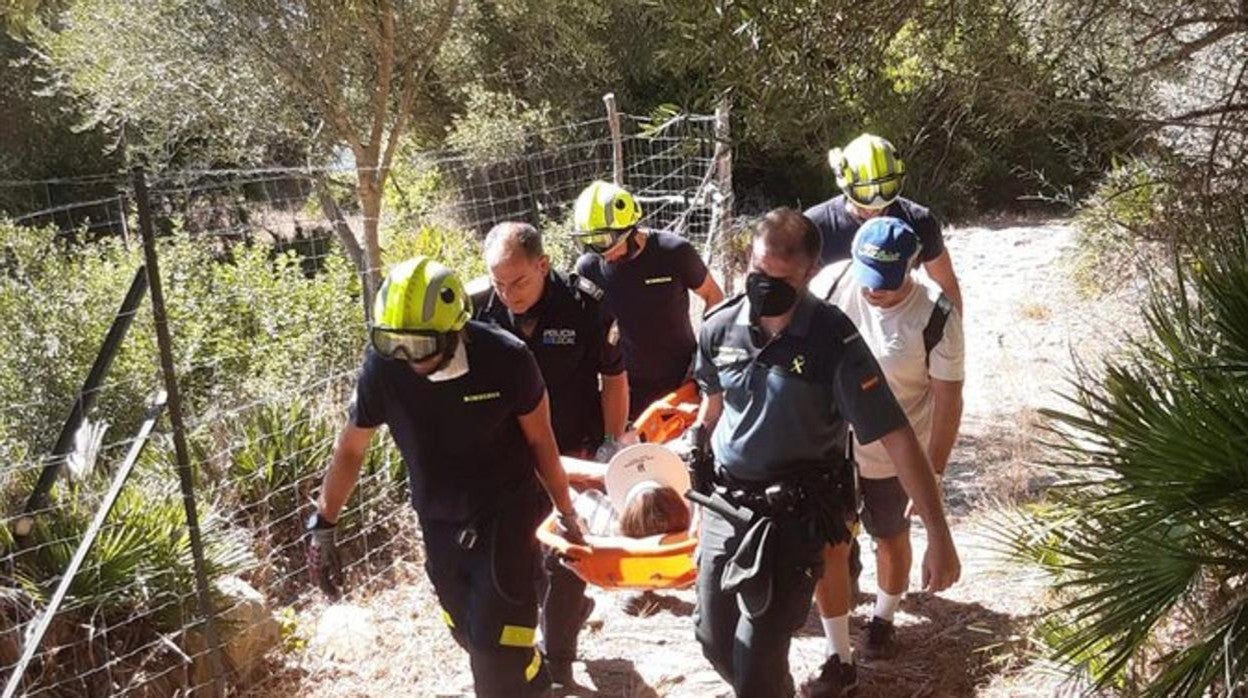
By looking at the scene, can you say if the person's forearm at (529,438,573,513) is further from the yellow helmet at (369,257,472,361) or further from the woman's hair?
the yellow helmet at (369,257,472,361)

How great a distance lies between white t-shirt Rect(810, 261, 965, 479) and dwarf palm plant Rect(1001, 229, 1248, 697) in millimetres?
704

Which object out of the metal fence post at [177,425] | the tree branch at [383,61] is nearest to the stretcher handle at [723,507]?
the metal fence post at [177,425]

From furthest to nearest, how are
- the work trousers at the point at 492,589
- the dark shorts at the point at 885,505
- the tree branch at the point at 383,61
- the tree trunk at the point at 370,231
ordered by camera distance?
the tree branch at the point at 383,61
the tree trunk at the point at 370,231
the dark shorts at the point at 885,505
the work trousers at the point at 492,589

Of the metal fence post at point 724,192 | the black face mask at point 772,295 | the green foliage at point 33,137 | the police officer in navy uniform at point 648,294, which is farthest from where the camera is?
the green foliage at point 33,137

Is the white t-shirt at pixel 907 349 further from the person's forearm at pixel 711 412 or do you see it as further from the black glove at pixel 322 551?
the black glove at pixel 322 551

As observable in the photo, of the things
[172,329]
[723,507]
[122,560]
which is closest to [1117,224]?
[723,507]

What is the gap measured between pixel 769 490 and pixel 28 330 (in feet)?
16.6

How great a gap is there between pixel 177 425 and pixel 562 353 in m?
1.47

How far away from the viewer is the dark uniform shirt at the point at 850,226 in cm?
480

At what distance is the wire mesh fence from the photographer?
4.38m

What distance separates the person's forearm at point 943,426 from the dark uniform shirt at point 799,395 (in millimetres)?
667

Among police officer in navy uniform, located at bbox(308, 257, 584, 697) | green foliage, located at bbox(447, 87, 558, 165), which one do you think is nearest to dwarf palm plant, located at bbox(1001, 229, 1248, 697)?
police officer in navy uniform, located at bbox(308, 257, 584, 697)

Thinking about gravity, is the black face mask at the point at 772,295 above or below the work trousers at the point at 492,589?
above

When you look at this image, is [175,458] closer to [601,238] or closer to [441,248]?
[601,238]
